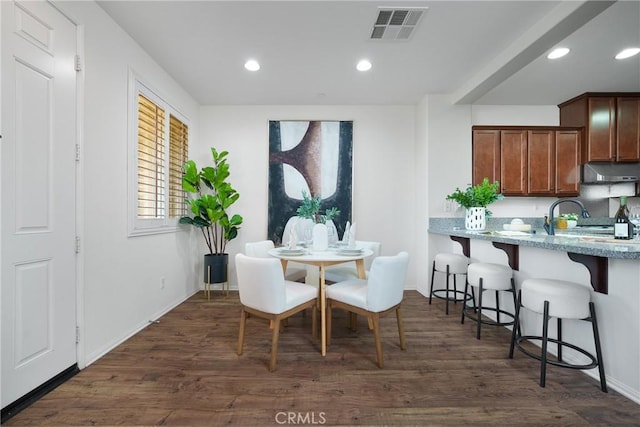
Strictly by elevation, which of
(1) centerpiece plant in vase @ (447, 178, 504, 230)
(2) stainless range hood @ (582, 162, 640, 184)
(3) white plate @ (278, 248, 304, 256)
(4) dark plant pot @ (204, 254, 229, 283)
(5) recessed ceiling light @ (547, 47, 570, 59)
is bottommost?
(4) dark plant pot @ (204, 254, 229, 283)

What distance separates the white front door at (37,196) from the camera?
4.96 feet

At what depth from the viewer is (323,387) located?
5.86 feet

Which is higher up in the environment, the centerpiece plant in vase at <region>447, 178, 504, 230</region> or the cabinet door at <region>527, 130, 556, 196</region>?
the cabinet door at <region>527, 130, 556, 196</region>

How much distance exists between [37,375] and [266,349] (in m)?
1.43

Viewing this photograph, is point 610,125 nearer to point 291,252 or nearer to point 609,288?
point 609,288

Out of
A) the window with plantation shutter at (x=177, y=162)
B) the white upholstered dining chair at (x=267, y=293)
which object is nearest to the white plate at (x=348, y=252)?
the white upholstered dining chair at (x=267, y=293)

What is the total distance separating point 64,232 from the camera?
185 centimetres

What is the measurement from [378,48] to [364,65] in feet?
1.02

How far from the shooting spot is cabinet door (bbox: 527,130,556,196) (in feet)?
13.3

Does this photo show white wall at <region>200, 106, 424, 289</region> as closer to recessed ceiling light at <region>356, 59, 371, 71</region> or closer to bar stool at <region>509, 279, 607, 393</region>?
recessed ceiling light at <region>356, 59, 371, 71</region>

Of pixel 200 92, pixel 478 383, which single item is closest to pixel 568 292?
pixel 478 383

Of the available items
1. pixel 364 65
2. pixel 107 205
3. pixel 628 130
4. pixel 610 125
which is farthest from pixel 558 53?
pixel 107 205

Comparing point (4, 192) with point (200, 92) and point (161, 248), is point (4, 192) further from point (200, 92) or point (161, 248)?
point (200, 92)

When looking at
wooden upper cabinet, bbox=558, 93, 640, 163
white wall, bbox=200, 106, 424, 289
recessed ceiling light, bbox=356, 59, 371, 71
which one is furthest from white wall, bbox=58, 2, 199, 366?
wooden upper cabinet, bbox=558, 93, 640, 163
